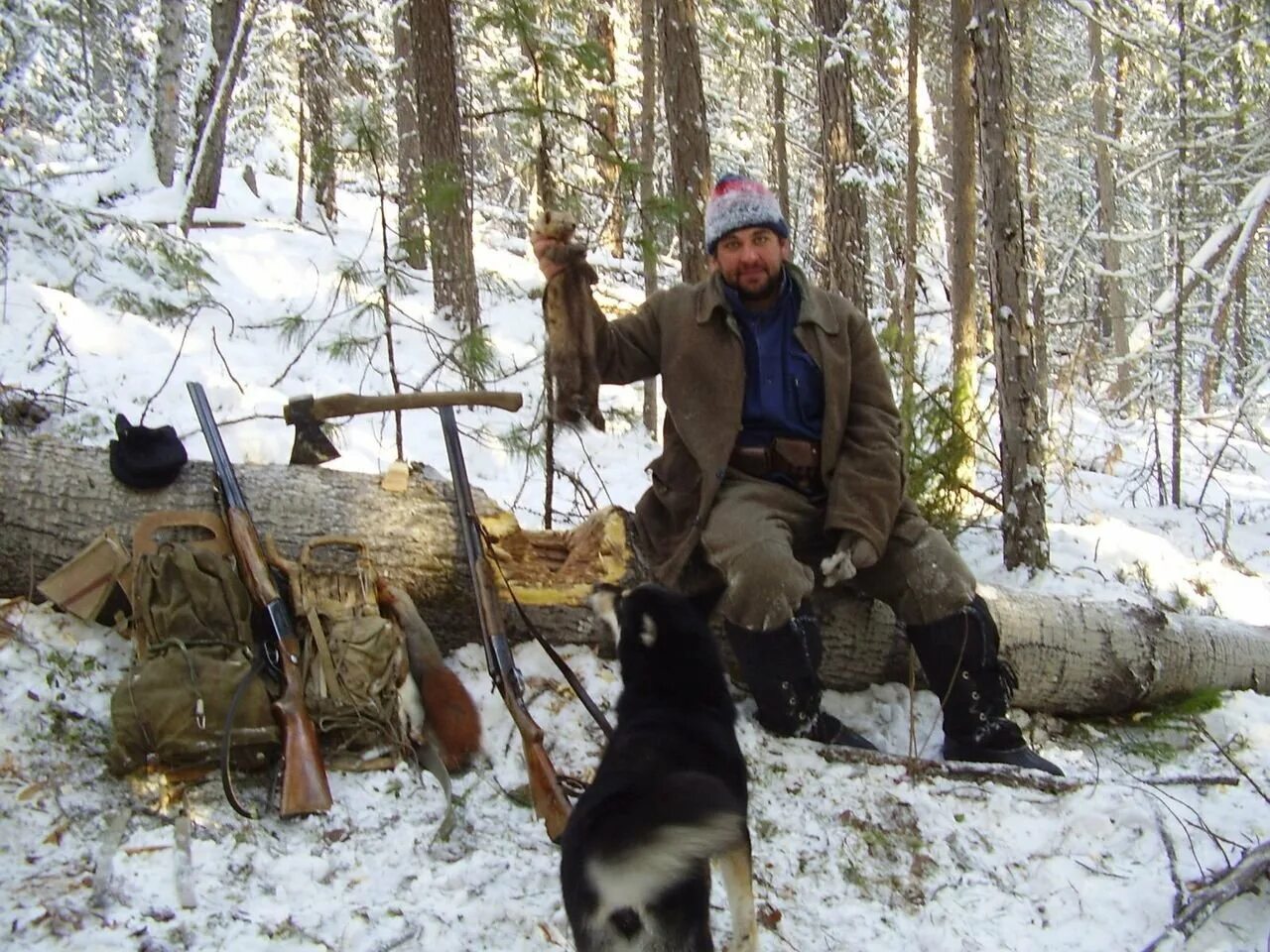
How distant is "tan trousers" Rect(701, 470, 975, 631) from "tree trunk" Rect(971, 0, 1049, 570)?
2.53 metres

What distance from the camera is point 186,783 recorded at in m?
3.09

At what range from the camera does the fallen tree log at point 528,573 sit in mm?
3791

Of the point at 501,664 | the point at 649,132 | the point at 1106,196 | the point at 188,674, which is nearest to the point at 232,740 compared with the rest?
the point at 188,674

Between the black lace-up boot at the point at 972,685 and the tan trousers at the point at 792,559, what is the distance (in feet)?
0.26

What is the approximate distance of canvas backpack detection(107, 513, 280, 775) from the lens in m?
3.06

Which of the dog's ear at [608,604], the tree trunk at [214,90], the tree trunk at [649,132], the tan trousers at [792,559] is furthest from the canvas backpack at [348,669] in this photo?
the tree trunk at [214,90]

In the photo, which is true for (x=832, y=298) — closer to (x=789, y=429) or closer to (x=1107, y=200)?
(x=789, y=429)

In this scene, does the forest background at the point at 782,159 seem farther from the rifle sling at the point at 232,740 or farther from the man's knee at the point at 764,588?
the rifle sling at the point at 232,740

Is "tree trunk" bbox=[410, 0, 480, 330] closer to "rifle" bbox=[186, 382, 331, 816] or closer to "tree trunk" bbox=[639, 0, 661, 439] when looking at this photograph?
"tree trunk" bbox=[639, 0, 661, 439]

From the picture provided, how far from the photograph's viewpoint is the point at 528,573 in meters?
4.20

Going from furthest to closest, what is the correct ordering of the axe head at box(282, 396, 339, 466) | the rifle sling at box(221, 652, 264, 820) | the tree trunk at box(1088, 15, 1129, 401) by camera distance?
the tree trunk at box(1088, 15, 1129, 401)
the axe head at box(282, 396, 339, 466)
the rifle sling at box(221, 652, 264, 820)

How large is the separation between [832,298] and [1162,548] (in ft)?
17.3

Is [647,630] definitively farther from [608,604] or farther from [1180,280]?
[1180,280]

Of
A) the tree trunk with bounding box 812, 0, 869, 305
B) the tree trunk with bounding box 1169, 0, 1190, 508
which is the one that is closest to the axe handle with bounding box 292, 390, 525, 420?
the tree trunk with bounding box 812, 0, 869, 305
